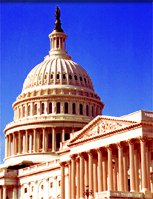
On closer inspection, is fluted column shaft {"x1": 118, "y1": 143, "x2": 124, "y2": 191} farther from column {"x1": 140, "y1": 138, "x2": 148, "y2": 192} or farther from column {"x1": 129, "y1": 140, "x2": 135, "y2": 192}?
column {"x1": 140, "y1": 138, "x2": 148, "y2": 192}

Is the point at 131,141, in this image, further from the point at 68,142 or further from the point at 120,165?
the point at 68,142

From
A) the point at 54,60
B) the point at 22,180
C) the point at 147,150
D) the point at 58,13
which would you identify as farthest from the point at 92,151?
the point at 58,13

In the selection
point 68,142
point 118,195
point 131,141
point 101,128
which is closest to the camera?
point 118,195

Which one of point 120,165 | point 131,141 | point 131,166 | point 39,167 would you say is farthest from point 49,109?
point 131,166

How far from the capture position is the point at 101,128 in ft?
360

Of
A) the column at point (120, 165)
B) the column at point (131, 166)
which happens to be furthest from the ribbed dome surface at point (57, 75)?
the column at point (131, 166)

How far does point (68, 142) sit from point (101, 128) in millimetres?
14191

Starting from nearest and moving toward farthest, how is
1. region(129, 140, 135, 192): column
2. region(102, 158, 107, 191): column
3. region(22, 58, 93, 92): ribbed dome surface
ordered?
region(129, 140, 135, 192): column, region(102, 158, 107, 191): column, region(22, 58, 93, 92): ribbed dome surface

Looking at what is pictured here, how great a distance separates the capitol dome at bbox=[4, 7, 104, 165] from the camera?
164625 millimetres

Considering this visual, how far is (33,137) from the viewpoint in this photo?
546ft

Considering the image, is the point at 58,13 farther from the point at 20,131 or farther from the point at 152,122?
the point at 152,122

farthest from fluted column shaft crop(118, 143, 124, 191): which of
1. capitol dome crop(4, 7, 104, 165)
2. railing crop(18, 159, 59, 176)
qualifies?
capitol dome crop(4, 7, 104, 165)

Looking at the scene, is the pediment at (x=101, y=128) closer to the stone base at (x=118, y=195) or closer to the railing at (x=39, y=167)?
the stone base at (x=118, y=195)

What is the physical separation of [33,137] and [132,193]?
2982 inches
